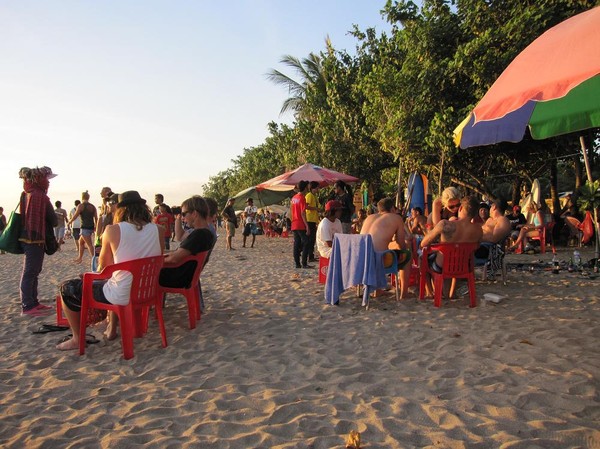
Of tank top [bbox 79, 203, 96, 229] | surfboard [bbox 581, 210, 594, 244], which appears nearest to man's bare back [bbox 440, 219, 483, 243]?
surfboard [bbox 581, 210, 594, 244]

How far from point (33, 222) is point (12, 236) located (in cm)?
27

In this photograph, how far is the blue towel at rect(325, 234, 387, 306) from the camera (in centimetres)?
538

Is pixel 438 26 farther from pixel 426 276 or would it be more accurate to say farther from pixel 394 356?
pixel 394 356

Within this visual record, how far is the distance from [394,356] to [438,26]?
10.8 meters

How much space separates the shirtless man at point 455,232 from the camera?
214 inches

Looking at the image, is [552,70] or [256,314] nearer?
[552,70]

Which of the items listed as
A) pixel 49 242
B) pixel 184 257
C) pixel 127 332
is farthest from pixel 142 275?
pixel 49 242

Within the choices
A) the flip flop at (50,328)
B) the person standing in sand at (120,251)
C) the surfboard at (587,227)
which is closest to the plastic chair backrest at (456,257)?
the person standing in sand at (120,251)

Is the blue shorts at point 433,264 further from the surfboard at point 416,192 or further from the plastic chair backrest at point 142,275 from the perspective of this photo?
the surfboard at point 416,192


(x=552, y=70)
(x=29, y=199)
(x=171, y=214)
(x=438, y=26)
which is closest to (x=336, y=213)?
(x=29, y=199)

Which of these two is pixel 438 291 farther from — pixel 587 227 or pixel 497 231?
pixel 587 227

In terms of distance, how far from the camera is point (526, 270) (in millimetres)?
8039

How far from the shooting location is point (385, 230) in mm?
5617

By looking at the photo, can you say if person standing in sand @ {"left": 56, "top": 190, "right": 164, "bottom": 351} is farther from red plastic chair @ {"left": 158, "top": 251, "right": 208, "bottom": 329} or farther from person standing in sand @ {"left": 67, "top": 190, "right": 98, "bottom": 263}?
person standing in sand @ {"left": 67, "top": 190, "right": 98, "bottom": 263}
